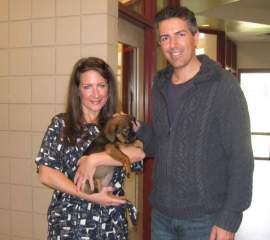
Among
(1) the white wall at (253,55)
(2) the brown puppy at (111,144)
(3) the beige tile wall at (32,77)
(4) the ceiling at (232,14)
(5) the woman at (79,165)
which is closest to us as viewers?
(5) the woman at (79,165)

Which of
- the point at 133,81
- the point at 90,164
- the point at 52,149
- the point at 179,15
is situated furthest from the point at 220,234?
the point at 133,81

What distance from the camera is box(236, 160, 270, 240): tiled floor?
4.48 metres

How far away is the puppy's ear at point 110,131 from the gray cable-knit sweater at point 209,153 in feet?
0.74

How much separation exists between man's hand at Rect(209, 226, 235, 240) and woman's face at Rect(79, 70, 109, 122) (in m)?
0.73

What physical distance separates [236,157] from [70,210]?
74 centimetres

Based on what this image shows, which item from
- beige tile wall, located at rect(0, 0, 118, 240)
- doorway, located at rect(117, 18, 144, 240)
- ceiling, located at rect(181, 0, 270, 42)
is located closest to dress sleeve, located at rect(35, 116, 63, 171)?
beige tile wall, located at rect(0, 0, 118, 240)

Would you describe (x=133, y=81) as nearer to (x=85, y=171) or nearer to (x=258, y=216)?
(x=85, y=171)

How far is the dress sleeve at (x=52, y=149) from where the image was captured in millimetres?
1658

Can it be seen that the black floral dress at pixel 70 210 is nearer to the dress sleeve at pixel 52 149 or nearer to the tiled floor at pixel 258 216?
the dress sleeve at pixel 52 149

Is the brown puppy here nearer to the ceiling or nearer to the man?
the man

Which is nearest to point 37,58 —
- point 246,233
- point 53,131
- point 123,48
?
point 123,48

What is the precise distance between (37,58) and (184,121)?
1.39 m

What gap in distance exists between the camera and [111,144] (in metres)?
1.80

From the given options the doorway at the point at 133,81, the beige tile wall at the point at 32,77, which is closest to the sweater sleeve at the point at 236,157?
the beige tile wall at the point at 32,77
